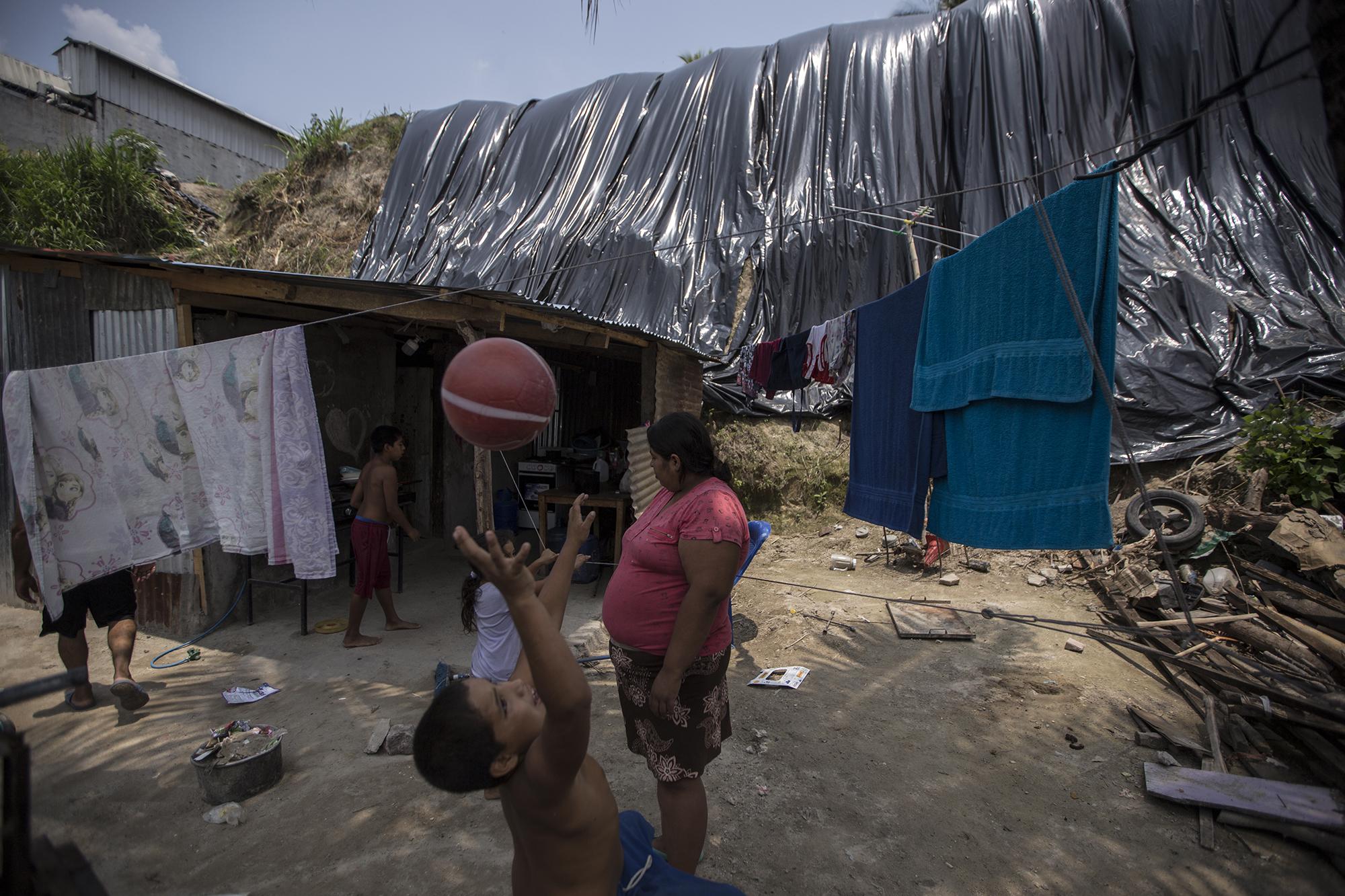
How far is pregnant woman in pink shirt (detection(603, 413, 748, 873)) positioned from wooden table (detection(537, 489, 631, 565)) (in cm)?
422

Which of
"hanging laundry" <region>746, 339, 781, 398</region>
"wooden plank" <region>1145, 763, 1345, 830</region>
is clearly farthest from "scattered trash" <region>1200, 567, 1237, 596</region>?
"hanging laundry" <region>746, 339, 781, 398</region>

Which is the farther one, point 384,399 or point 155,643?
point 384,399

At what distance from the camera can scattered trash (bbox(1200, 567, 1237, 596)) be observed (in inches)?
215

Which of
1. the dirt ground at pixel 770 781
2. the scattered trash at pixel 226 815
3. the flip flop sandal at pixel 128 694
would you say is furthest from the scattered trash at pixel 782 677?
the flip flop sandal at pixel 128 694

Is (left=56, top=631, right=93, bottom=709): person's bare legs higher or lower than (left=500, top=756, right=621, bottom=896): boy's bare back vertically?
lower

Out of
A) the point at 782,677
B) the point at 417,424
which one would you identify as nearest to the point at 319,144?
the point at 417,424

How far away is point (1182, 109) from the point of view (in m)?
9.53

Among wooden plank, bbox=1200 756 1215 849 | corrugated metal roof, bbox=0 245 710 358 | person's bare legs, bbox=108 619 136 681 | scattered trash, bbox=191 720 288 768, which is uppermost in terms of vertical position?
corrugated metal roof, bbox=0 245 710 358

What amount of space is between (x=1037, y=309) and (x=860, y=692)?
9.76ft

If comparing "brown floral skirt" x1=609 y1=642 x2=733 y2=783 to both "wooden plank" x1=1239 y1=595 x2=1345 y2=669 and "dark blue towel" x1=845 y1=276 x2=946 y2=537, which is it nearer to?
"dark blue towel" x1=845 y1=276 x2=946 y2=537

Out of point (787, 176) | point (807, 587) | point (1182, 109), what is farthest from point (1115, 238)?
point (1182, 109)

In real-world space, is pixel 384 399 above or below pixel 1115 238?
below

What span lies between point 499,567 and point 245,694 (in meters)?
4.09

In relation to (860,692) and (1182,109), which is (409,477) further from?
(1182,109)
